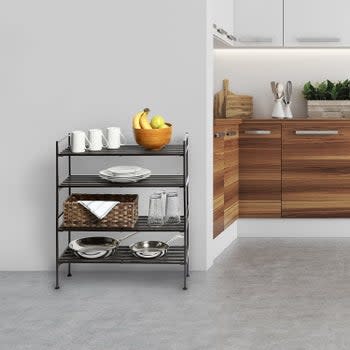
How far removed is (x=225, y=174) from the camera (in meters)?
5.41

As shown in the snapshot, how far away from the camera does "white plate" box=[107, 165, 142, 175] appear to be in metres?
4.25

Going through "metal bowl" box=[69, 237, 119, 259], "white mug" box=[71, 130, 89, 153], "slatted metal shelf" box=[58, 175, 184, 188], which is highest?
"white mug" box=[71, 130, 89, 153]

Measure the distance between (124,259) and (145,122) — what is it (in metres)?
0.81

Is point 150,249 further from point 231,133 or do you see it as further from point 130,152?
point 231,133

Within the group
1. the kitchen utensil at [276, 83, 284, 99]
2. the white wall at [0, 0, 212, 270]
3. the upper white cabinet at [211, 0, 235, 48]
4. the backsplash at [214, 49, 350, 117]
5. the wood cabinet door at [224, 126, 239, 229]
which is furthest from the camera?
the backsplash at [214, 49, 350, 117]

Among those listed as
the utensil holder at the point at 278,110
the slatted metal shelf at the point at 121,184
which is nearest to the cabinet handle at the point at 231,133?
the utensil holder at the point at 278,110

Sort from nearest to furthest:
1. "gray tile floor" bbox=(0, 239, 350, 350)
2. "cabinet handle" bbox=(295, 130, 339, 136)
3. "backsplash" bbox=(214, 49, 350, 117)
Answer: "gray tile floor" bbox=(0, 239, 350, 350) → "cabinet handle" bbox=(295, 130, 339, 136) → "backsplash" bbox=(214, 49, 350, 117)

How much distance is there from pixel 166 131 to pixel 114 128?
313 millimetres

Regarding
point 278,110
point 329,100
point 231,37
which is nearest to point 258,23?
point 231,37

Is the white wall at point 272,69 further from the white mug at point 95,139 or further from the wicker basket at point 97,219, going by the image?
the wicker basket at point 97,219

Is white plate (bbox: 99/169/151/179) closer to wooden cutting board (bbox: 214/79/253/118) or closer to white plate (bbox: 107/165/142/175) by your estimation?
white plate (bbox: 107/165/142/175)

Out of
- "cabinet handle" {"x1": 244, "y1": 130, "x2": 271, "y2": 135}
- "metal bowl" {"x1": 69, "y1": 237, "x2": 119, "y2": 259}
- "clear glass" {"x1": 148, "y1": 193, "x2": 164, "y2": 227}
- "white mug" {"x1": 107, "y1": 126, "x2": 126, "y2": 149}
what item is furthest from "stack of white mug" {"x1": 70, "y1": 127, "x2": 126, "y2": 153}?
"cabinet handle" {"x1": 244, "y1": 130, "x2": 271, "y2": 135}

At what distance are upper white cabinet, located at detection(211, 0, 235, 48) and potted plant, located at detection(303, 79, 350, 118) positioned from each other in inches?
32.3

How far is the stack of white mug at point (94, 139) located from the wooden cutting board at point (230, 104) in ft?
5.60
